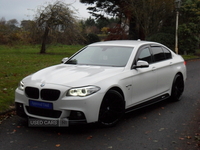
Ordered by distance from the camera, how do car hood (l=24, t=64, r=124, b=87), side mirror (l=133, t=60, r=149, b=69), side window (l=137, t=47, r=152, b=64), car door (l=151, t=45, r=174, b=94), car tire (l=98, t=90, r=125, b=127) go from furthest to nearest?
car door (l=151, t=45, r=174, b=94)
side window (l=137, t=47, r=152, b=64)
side mirror (l=133, t=60, r=149, b=69)
car tire (l=98, t=90, r=125, b=127)
car hood (l=24, t=64, r=124, b=87)

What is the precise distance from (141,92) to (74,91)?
1876 millimetres

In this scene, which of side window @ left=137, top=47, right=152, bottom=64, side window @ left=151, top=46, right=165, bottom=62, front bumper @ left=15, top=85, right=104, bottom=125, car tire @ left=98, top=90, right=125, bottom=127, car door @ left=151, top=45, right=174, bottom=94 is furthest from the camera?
side window @ left=151, top=46, right=165, bottom=62

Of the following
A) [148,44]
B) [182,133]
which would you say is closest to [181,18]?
[148,44]

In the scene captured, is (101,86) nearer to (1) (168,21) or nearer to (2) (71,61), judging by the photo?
(2) (71,61)

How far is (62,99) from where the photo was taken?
A: 215 inches

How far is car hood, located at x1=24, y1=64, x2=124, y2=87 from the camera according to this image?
18.7 feet

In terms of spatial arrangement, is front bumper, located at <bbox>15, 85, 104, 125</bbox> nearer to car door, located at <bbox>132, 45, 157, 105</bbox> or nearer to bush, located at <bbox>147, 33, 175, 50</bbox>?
car door, located at <bbox>132, 45, 157, 105</bbox>

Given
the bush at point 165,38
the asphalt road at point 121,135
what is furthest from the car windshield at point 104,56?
the bush at point 165,38

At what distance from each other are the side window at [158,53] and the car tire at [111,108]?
81.8 inches

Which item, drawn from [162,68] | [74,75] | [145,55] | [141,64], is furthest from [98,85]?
[162,68]

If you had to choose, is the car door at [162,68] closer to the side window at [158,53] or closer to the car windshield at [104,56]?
the side window at [158,53]

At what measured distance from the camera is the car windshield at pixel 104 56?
6.85 meters

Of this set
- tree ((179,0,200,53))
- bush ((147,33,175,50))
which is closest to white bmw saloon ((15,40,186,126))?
bush ((147,33,175,50))

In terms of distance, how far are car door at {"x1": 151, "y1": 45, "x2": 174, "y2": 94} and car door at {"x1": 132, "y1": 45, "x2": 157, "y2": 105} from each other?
0.69ft
